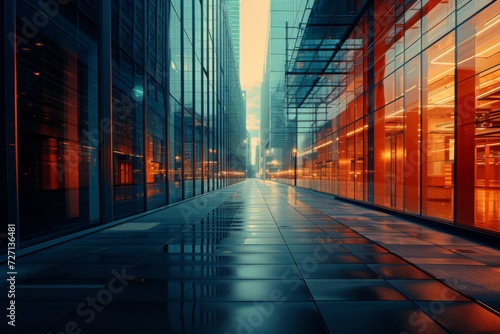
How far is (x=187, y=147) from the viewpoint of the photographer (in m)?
21.1

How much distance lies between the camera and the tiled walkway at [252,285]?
3.28 metres

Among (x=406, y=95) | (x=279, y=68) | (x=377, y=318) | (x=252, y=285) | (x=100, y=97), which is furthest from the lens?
(x=279, y=68)

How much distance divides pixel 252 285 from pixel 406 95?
11972 mm

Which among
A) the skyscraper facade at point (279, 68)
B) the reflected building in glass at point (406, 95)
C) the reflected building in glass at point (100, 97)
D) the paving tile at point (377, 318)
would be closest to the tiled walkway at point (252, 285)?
the paving tile at point (377, 318)

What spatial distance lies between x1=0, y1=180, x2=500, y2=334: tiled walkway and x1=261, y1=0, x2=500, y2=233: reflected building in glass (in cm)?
433

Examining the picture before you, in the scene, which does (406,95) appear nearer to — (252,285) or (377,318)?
(377,318)

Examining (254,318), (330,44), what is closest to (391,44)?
(330,44)

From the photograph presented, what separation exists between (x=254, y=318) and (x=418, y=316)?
225cm

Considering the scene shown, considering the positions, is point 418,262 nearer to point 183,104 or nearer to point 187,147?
point 183,104

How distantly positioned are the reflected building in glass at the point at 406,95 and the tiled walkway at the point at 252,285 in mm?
4333

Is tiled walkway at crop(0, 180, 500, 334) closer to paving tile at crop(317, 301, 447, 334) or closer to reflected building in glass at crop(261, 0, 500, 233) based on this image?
paving tile at crop(317, 301, 447, 334)

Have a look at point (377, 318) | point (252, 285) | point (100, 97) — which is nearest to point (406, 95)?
point (377, 318)

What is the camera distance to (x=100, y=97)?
30.4 ft

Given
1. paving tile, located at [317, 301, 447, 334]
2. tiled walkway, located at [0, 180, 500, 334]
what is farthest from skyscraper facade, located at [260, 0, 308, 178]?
paving tile, located at [317, 301, 447, 334]
